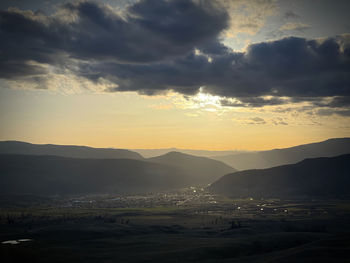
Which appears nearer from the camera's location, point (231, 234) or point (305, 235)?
point (305, 235)

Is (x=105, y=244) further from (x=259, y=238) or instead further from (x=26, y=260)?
(x=259, y=238)

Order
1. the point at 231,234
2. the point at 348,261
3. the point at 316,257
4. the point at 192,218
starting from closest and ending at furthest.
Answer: the point at 348,261 < the point at 316,257 < the point at 231,234 < the point at 192,218

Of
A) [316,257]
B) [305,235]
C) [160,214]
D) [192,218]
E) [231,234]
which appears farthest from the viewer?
[160,214]

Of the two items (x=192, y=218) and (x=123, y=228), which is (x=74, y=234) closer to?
(x=123, y=228)

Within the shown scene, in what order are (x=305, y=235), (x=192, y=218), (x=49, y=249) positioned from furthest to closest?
(x=192, y=218) < (x=305, y=235) < (x=49, y=249)

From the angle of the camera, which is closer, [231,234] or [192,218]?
[231,234]

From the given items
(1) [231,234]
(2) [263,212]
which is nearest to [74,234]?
(1) [231,234]

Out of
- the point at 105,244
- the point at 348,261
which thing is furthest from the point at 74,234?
the point at 348,261

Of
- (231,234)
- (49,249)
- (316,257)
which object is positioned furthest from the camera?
(231,234)
